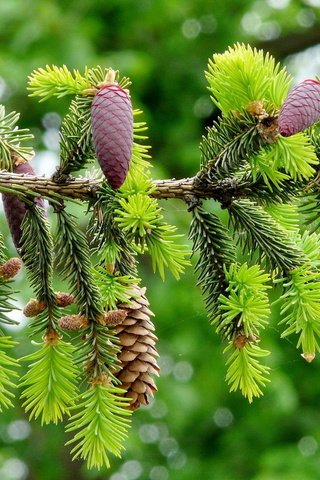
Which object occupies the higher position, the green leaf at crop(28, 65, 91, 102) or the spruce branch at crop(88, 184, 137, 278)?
the green leaf at crop(28, 65, 91, 102)

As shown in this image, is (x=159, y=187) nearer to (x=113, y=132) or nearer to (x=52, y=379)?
(x=113, y=132)

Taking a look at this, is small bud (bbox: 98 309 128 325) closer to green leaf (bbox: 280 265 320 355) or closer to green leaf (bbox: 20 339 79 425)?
green leaf (bbox: 20 339 79 425)

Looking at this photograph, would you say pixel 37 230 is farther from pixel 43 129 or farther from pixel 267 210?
pixel 43 129

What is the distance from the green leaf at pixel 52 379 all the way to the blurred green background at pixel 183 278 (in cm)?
331

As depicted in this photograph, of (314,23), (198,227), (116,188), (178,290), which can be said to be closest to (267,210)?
(198,227)

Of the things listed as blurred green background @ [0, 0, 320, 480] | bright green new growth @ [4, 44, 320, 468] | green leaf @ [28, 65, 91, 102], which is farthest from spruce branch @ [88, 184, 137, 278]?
blurred green background @ [0, 0, 320, 480]

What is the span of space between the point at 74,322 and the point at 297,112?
32 centimetres

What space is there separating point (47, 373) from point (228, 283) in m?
0.22

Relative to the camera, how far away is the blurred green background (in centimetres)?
473

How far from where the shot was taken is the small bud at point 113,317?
34.1 inches

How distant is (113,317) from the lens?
0.87 meters

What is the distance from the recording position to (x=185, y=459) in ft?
18.1

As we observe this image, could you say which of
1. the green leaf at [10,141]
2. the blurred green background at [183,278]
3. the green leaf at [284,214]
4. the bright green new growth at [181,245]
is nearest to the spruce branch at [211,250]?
the bright green new growth at [181,245]

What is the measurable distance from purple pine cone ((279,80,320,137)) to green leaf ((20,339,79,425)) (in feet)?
1.12
